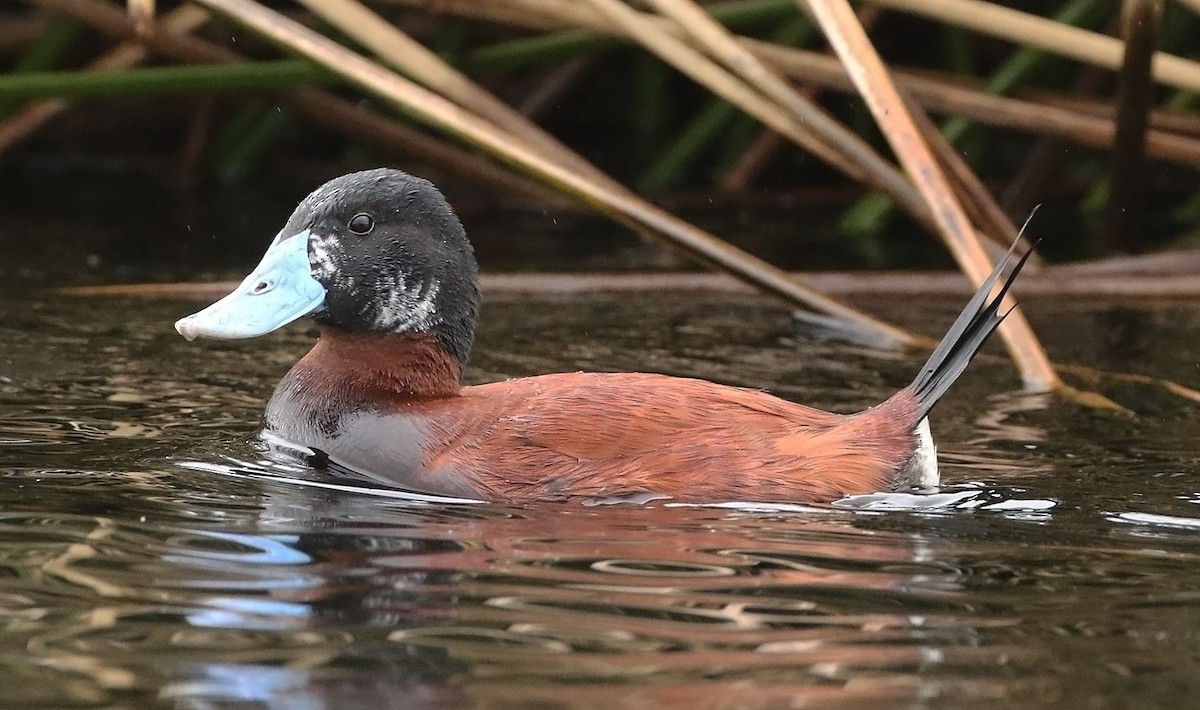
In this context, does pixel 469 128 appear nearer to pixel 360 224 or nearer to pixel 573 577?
pixel 360 224

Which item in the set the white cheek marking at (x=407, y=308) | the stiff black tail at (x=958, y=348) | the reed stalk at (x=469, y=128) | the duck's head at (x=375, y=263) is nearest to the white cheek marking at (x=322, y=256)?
the duck's head at (x=375, y=263)

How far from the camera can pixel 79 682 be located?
8.91 feet

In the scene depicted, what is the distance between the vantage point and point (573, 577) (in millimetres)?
3379

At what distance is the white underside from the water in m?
0.09

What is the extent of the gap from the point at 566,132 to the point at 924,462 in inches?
247

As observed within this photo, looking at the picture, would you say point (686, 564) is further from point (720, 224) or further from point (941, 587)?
point (720, 224)

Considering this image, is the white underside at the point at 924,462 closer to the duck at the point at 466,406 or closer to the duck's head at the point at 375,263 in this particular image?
the duck at the point at 466,406

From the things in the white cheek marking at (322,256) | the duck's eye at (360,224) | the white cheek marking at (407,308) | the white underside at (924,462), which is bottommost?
the white underside at (924,462)

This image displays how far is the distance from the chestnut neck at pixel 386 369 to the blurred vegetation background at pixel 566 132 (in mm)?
848

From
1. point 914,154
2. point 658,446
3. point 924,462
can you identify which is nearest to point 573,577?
point 658,446

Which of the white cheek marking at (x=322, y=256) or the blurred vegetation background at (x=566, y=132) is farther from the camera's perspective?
the blurred vegetation background at (x=566, y=132)

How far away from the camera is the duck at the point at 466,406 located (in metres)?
4.07

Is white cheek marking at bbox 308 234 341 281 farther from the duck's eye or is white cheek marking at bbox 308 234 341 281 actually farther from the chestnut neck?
the chestnut neck

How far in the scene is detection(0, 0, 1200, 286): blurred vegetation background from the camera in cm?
614
